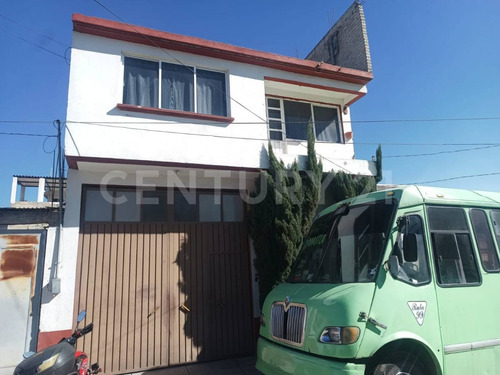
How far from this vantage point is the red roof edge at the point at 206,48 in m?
6.49

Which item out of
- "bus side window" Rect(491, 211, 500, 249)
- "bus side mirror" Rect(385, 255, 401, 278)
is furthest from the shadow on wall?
"bus side window" Rect(491, 211, 500, 249)

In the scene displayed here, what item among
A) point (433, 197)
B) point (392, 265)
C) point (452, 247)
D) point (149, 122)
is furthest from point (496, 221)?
point (149, 122)

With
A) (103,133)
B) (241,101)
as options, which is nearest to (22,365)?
(103,133)

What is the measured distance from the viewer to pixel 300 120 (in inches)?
353

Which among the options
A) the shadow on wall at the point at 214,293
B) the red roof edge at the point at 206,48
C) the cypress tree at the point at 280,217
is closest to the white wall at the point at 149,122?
the red roof edge at the point at 206,48

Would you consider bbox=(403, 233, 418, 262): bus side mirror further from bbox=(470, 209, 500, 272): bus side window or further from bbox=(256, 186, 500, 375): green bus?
bbox=(470, 209, 500, 272): bus side window

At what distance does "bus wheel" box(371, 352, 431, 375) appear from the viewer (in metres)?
3.73

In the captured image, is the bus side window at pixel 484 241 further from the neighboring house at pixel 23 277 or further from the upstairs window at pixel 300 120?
the neighboring house at pixel 23 277

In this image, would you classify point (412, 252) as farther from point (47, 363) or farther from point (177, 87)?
point (177, 87)

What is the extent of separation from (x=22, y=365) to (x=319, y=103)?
332 inches

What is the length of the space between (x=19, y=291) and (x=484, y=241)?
7.80 metres

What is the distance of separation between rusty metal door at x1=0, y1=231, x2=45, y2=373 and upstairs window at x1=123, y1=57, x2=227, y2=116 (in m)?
3.33

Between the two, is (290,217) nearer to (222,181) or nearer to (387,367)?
(222,181)

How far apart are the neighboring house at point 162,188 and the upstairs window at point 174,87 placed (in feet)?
0.08
